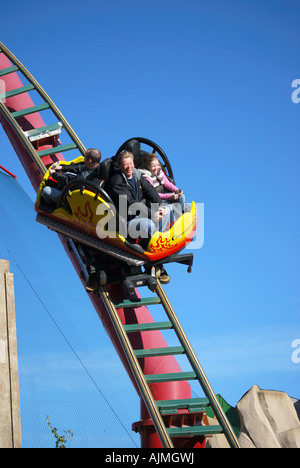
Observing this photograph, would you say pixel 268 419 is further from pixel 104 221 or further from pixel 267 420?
pixel 104 221

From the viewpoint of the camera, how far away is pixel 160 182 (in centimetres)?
501

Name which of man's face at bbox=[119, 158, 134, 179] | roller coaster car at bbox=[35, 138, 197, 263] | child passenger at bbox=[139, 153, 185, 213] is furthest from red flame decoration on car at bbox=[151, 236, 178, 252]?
man's face at bbox=[119, 158, 134, 179]

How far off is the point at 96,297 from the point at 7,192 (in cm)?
352

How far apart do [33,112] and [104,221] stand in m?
2.05

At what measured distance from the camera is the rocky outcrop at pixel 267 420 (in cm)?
748

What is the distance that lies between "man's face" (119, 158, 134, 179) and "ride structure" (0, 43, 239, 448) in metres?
0.12

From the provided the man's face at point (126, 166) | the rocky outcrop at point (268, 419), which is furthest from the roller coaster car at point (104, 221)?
the rocky outcrop at point (268, 419)

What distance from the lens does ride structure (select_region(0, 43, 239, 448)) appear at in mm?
4211

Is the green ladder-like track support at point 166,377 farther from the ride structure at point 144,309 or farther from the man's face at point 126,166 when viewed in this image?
the man's face at point 126,166

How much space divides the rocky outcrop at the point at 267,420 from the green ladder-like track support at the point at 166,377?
10.8 feet

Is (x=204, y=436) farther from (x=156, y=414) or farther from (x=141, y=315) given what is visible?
(x=141, y=315)

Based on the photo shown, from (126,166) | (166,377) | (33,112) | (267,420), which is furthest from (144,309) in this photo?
(267,420)

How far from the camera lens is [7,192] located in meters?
8.08
